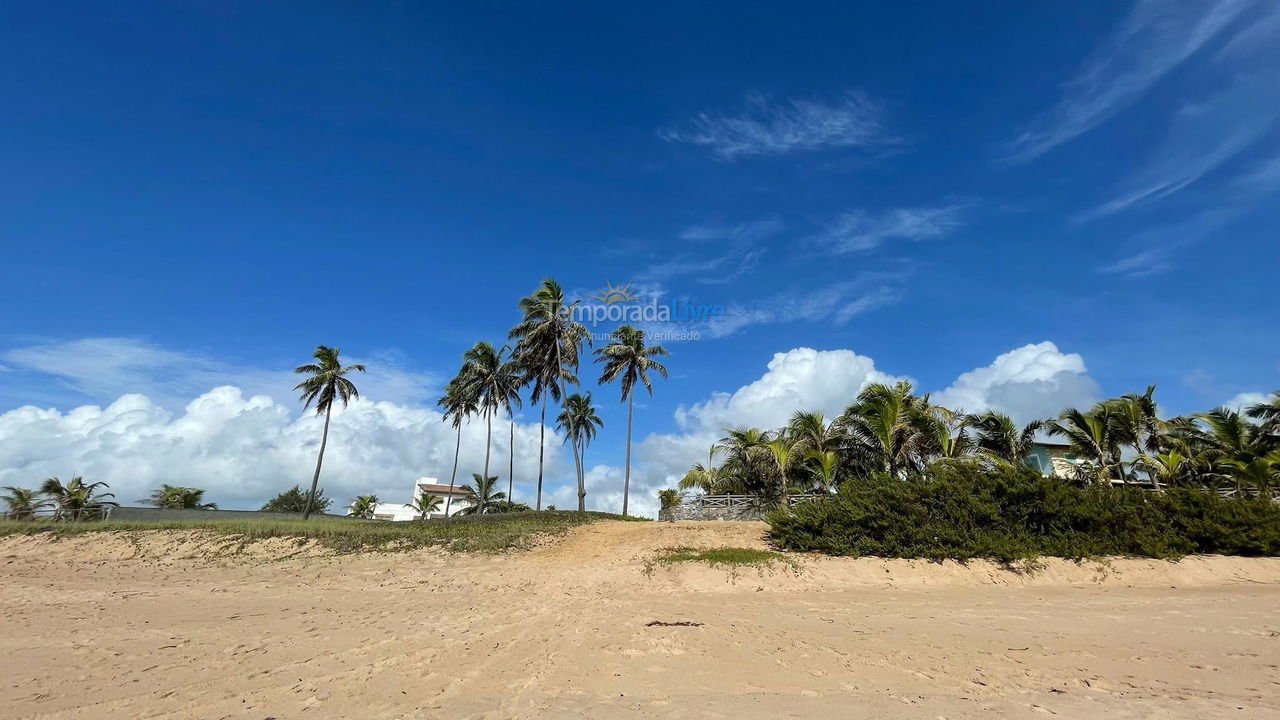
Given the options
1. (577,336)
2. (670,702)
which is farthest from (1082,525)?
(577,336)

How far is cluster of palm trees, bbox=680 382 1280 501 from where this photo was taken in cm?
2411

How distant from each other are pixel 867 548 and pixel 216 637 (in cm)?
1514

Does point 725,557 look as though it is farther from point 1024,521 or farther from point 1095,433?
point 1095,433

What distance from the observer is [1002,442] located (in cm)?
2758

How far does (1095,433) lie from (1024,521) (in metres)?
14.3

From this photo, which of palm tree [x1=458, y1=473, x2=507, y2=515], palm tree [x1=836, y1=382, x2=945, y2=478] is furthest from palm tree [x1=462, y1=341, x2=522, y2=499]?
palm tree [x1=836, y1=382, x2=945, y2=478]

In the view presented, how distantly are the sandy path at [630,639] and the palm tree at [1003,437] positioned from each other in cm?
1181

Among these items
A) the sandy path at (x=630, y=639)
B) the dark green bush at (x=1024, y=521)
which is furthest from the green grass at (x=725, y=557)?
the dark green bush at (x=1024, y=521)

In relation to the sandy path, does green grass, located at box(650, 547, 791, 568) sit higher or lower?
higher

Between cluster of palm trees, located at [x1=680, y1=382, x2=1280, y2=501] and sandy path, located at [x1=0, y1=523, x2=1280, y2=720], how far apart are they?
975 centimetres

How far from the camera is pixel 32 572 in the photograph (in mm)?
17234

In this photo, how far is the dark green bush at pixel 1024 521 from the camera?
15.4 metres

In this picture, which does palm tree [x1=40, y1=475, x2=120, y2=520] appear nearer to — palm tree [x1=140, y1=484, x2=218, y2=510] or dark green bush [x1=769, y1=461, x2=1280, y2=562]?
palm tree [x1=140, y1=484, x2=218, y2=510]

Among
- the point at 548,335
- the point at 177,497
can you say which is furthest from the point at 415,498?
the point at 548,335
